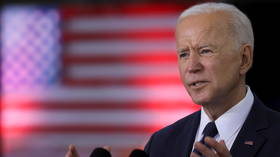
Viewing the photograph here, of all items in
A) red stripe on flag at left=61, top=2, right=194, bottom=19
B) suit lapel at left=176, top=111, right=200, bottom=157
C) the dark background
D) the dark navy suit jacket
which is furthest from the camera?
red stripe on flag at left=61, top=2, right=194, bottom=19

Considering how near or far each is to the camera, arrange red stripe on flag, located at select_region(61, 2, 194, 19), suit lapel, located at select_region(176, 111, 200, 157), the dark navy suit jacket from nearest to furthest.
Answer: the dark navy suit jacket < suit lapel, located at select_region(176, 111, 200, 157) < red stripe on flag, located at select_region(61, 2, 194, 19)

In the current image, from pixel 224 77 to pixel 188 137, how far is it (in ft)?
0.64

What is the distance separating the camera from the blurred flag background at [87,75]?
4758 millimetres

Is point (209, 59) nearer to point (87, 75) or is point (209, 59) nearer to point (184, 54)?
point (184, 54)

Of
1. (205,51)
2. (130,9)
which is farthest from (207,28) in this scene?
(130,9)

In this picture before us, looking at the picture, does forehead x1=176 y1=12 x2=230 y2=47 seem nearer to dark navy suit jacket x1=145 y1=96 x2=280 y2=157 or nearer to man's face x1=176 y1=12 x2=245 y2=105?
man's face x1=176 y1=12 x2=245 y2=105

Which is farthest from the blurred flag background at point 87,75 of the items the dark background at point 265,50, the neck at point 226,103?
the neck at point 226,103

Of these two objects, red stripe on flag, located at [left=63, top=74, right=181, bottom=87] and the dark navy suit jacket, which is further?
red stripe on flag, located at [left=63, top=74, right=181, bottom=87]

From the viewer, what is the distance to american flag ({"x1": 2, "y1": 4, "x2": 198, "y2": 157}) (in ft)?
15.6

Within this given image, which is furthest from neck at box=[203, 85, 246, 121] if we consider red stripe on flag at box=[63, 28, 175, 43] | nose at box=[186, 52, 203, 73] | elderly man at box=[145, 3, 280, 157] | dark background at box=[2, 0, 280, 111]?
red stripe on flag at box=[63, 28, 175, 43]

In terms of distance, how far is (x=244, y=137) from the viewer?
1.44 meters

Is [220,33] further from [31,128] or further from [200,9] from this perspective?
[31,128]

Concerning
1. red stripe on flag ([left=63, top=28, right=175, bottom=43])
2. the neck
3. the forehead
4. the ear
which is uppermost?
red stripe on flag ([left=63, top=28, right=175, bottom=43])

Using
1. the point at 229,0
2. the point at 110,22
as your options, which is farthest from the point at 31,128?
the point at 229,0
